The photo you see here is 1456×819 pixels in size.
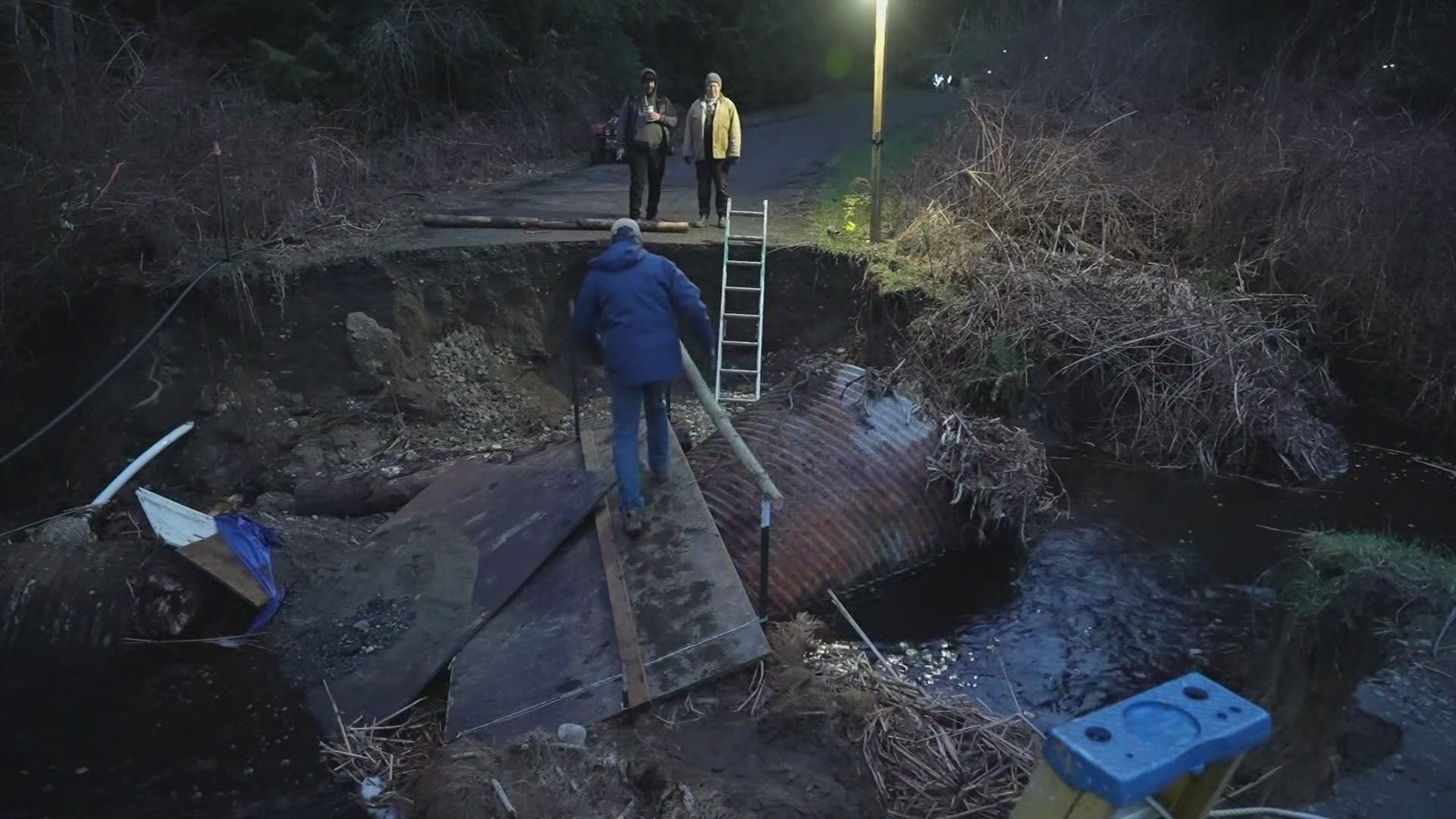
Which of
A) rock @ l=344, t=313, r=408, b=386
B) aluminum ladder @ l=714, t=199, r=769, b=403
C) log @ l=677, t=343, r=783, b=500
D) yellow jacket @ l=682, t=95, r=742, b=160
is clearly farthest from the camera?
yellow jacket @ l=682, t=95, r=742, b=160

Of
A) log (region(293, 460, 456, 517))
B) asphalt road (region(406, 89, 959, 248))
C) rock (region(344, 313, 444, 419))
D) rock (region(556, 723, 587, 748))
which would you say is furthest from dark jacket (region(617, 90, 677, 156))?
rock (region(556, 723, 587, 748))

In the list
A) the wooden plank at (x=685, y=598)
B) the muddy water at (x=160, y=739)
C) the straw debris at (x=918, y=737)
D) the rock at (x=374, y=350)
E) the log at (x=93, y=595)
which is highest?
the rock at (x=374, y=350)

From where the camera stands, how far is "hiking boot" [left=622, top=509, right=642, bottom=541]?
5777 mm

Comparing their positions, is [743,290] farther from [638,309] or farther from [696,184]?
[638,309]

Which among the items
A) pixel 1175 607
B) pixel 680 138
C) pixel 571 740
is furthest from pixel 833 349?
pixel 680 138

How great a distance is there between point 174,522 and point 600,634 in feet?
10.2

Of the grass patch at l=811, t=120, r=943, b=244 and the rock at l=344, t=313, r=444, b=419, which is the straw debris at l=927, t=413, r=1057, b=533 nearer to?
the grass patch at l=811, t=120, r=943, b=244

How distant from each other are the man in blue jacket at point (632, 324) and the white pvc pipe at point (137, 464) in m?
3.95

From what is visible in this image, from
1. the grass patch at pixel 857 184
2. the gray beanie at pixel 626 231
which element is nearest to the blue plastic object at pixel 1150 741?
the gray beanie at pixel 626 231

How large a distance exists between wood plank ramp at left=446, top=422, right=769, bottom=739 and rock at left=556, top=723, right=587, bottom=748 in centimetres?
10

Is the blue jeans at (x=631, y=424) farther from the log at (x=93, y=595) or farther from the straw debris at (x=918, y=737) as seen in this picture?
the log at (x=93, y=595)

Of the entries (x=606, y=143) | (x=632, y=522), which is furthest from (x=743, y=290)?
(x=632, y=522)

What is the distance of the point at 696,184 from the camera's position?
13805 millimetres

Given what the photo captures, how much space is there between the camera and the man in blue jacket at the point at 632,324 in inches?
221
